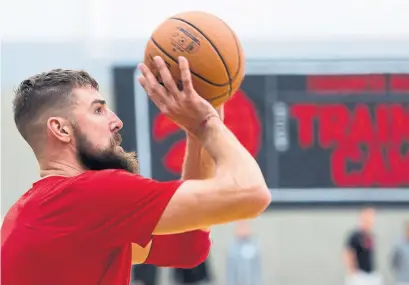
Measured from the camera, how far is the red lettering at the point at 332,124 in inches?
434

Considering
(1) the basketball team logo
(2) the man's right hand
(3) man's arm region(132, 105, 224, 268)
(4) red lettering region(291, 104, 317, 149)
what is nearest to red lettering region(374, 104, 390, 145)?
(4) red lettering region(291, 104, 317, 149)

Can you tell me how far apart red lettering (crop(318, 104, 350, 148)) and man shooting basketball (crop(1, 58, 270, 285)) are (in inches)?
338

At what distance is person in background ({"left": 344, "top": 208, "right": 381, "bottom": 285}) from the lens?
11.1 meters

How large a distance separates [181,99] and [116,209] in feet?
1.32

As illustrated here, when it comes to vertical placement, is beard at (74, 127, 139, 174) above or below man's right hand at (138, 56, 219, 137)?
below

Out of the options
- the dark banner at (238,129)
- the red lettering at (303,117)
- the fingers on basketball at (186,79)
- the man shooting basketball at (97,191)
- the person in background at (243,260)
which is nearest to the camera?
the man shooting basketball at (97,191)

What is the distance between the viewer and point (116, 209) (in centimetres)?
237

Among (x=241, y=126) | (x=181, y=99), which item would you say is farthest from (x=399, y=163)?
(x=181, y=99)

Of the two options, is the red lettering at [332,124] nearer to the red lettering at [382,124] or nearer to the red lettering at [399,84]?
the red lettering at [382,124]

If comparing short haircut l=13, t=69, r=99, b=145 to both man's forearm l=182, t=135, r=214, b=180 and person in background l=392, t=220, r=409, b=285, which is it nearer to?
man's forearm l=182, t=135, r=214, b=180

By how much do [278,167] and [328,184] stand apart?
76 cm

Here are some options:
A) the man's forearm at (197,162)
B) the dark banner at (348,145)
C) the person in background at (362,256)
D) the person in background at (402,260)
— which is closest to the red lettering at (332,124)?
the dark banner at (348,145)

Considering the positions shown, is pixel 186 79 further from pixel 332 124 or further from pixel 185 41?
pixel 332 124

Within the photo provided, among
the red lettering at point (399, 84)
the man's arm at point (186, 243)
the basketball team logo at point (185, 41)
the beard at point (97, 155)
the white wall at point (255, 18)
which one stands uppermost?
the basketball team logo at point (185, 41)
